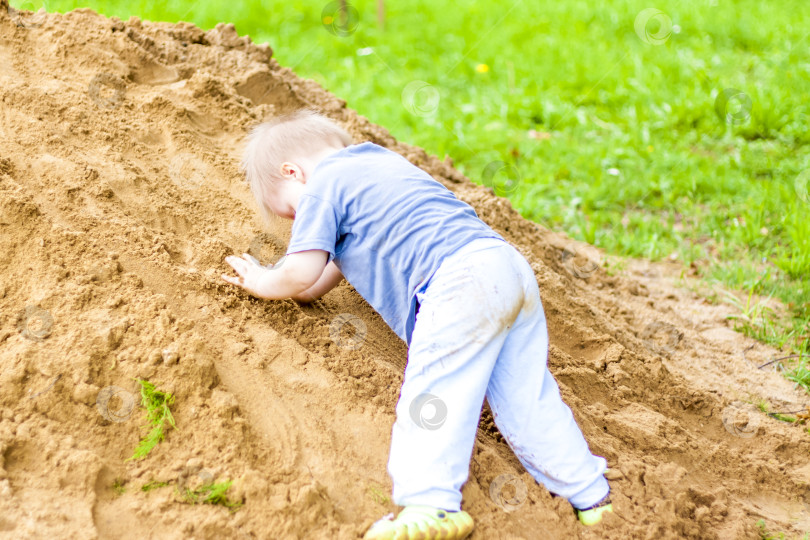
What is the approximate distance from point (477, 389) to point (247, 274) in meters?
0.91

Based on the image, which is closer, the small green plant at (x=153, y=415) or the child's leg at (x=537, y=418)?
the small green plant at (x=153, y=415)

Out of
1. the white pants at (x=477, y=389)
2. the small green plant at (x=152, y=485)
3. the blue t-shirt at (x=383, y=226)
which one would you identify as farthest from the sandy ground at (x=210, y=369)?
the blue t-shirt at (x=383, y=226)

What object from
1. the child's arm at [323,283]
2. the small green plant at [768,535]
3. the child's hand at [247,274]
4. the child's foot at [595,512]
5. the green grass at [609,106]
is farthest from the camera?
the green grass at [609,106]

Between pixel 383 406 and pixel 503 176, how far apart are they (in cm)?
343

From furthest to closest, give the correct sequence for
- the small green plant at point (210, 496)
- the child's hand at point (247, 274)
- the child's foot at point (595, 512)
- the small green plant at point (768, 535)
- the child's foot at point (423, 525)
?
1. the child's hand at point (247, 274)
2. the small green plant at point (768, 535)
3. the child's foot at point (595, 512)
4. the small green plant at point (210, 496)
5. the child's foot at point (423, 525)

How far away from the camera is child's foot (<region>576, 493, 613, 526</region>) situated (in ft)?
7.00

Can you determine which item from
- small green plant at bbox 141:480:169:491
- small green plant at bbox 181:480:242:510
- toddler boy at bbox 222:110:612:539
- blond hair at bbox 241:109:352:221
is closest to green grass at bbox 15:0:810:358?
toddler boy at bbox 222:110:612:539

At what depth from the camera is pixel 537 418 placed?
2139mm

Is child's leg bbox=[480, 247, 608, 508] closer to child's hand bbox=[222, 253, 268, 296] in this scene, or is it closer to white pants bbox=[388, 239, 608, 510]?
white pants bbox=[388, 239, 608, 510]

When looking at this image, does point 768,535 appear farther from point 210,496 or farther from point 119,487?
point 119,487

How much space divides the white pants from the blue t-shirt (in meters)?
0.08

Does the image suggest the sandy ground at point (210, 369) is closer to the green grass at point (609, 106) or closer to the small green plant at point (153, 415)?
Answer: the small green plant at point (153, 415)

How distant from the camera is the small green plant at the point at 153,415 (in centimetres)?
199

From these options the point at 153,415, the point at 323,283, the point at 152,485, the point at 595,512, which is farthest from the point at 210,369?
the point at 595,512
